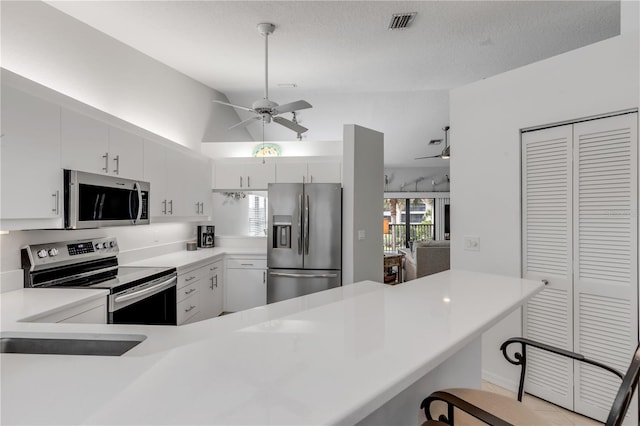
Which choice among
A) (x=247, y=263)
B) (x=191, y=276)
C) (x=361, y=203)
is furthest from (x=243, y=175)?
(x=361, y=203)

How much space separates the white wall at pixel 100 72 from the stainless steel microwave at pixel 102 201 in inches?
34.1

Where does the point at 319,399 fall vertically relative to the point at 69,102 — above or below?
below

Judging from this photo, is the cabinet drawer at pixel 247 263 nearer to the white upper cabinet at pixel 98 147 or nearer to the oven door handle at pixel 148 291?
the oven door handle at pixel 148 291

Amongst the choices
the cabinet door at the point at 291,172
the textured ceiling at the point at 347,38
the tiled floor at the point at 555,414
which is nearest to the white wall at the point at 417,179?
the textured ceiling at the point at 347,38

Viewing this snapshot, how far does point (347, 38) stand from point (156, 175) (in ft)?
7.70

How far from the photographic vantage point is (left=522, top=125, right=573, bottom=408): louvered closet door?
219 cm

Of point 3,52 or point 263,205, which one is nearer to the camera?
point 3,52

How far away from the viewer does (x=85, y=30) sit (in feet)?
9.39

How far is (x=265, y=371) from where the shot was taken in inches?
26.1

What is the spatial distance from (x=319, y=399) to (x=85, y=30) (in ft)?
12.0

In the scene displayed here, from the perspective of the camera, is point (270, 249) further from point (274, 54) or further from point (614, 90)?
point (614, 90)

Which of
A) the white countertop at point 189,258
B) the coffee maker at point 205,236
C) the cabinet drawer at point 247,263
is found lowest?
the cabinet drawer at point 247,263

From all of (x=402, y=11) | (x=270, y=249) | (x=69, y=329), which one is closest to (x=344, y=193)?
(x=270, y=249)

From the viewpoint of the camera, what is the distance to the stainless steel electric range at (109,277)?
222cm
